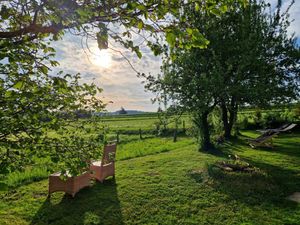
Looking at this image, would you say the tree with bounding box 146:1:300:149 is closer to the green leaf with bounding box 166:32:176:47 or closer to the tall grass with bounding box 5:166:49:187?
the tall grass with bounding box 5:166:49:187

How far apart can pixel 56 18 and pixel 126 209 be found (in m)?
5.72

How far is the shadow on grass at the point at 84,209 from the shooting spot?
6809 mm

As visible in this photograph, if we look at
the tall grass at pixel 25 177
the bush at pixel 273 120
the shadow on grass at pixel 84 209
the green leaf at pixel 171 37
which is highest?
the green leaf at pixel 171 37

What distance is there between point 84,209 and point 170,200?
2.52 metres

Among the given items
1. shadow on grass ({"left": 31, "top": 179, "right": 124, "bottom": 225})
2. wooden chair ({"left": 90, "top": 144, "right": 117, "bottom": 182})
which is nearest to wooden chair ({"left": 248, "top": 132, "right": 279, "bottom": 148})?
wooden chair ({"left": 90, "top": 144, "right": 117, "bottom": 182})

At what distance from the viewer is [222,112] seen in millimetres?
20484

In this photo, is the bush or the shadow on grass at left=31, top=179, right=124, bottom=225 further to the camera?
the bush

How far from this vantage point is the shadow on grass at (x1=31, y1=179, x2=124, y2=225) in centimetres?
681

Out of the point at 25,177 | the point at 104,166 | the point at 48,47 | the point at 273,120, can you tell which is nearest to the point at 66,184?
the point at 104,166

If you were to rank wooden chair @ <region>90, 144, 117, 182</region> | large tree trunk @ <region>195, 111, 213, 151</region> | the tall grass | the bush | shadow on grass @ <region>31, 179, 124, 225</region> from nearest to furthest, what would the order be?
shadow on grass @ <region>31, 179, 124, 225</region> < wooden chair @ <region>90, 144, 117, 182</region> < the tall grass < large tree trunk @ <region>195, 111, 213, 151</region> < the bush

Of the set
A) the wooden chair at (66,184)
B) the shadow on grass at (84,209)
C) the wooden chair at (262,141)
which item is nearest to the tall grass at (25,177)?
the wooden chair at (66,184)

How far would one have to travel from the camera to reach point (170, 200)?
803 centimetres

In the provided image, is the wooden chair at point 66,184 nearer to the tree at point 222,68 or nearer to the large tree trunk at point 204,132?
the tree at point 222,68

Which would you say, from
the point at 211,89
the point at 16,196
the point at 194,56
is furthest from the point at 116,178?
the point at 194,56
